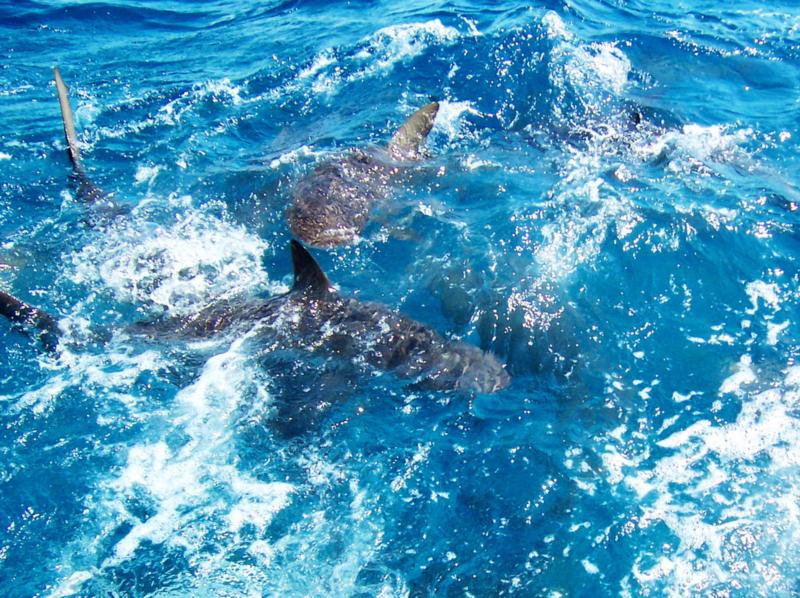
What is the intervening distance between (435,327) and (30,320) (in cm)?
397

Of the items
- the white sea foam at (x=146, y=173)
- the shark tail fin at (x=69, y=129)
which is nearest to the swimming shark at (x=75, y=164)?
the shark tail fin at (x=69, y=129)

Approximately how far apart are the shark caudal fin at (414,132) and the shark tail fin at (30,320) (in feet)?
16.4

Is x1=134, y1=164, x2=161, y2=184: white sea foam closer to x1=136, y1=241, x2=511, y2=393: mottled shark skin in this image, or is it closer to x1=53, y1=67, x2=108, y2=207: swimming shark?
x1=53, y1=67, x2=108, y2=207: swimming shark

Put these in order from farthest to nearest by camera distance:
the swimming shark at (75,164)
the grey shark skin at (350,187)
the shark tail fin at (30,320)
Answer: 1. the swimming shark at (75,164)
2. the grey shark skin at (350,187)
3. the shark tail fin at (30,320)

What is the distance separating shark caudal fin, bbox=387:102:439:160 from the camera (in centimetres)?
983

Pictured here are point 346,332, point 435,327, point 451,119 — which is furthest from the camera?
point 451,119

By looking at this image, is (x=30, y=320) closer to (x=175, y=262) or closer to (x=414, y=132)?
(x=175, y=262)

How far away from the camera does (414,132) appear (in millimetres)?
9898

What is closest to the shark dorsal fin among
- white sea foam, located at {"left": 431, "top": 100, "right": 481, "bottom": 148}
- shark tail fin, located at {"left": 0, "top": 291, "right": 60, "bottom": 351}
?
shark tail fin, located at {"left": 0, "top": 291, "right": 60, "bottom": 351}

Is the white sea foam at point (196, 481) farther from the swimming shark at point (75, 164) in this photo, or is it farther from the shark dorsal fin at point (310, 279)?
the swimming shark at point (75, 164)

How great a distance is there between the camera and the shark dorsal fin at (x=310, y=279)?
6727 millimetres

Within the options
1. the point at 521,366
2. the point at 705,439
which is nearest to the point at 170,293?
the point at 521,366

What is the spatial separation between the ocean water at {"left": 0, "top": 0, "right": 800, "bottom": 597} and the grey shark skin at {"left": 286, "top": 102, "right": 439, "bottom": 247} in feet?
0.92

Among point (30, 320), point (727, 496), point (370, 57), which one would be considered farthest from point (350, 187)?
point (727, 496)
